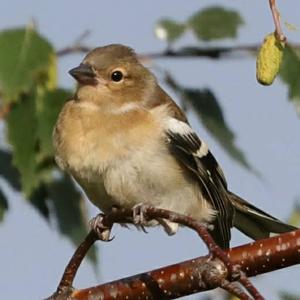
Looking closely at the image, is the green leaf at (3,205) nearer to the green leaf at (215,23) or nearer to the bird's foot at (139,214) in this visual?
the bird's foot at (139,214)

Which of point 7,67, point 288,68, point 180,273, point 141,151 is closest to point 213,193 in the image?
point 141,151

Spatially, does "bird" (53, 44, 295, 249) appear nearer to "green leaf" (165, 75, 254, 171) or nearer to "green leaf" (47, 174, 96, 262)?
"green leaf" (47, 174, 96, 262)

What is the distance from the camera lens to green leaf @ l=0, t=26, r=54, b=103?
3.27 metres

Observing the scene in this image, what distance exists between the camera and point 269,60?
2533 millimetres

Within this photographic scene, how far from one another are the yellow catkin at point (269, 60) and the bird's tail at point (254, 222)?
4.18 ft

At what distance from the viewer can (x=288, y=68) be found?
3.47 m

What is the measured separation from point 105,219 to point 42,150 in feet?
2.13

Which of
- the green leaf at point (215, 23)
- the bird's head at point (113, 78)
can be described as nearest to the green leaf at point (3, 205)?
the bird's head at point (113, 78)

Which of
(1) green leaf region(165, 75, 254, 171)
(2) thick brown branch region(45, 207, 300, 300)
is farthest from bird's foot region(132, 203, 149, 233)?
(1) green leaf region(165, 75, 254, 171)

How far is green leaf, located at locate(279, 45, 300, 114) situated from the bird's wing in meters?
0.58

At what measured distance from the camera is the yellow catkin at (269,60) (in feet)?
8.21

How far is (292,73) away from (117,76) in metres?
0.99

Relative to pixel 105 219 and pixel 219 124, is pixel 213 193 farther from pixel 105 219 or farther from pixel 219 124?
pixel 105 219

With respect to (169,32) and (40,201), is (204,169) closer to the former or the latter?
(169,32)
